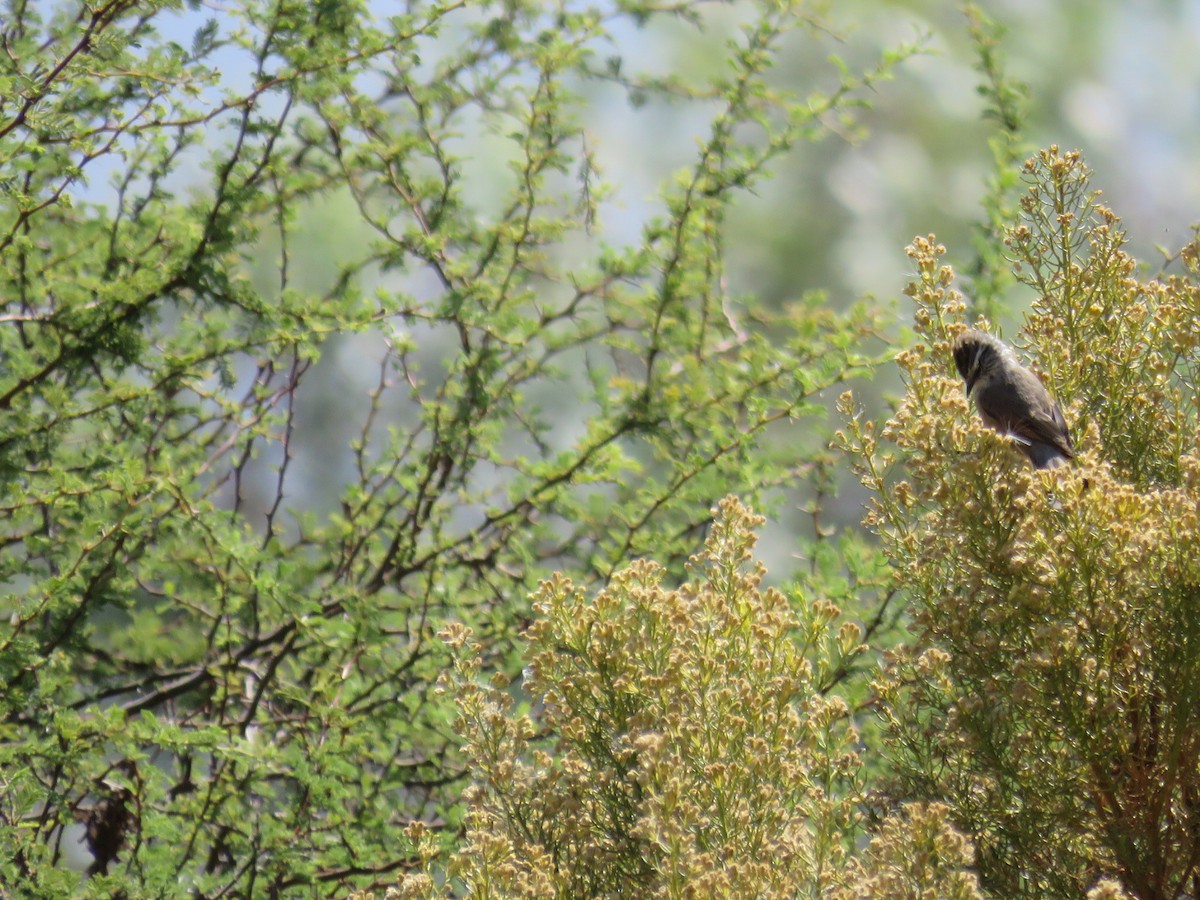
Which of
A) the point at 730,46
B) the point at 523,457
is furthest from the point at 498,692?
the point at 730,46

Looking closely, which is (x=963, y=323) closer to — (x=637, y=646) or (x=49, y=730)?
(x=637, y=646)

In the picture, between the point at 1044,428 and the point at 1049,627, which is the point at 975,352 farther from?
the point at 1049,627

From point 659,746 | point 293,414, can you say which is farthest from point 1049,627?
point 293,414

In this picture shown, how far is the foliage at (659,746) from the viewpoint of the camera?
2406 millimetres

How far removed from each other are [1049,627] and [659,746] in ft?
2.31

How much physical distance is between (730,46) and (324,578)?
94.8 inches

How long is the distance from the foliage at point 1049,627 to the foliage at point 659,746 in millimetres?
206

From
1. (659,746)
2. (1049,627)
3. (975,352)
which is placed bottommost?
(659,746)

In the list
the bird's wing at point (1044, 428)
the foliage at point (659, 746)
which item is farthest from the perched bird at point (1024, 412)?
the foliage at point (659, 746)

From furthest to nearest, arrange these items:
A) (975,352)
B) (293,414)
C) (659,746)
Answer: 1. (293,414)
2. (975,352)
3. (659,746)

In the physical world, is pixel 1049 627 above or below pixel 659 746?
above

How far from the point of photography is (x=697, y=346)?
5043mm

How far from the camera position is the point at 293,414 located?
4793 mm

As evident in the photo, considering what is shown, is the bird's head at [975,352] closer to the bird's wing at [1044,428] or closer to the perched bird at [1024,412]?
the perched bird at [1024,412]
